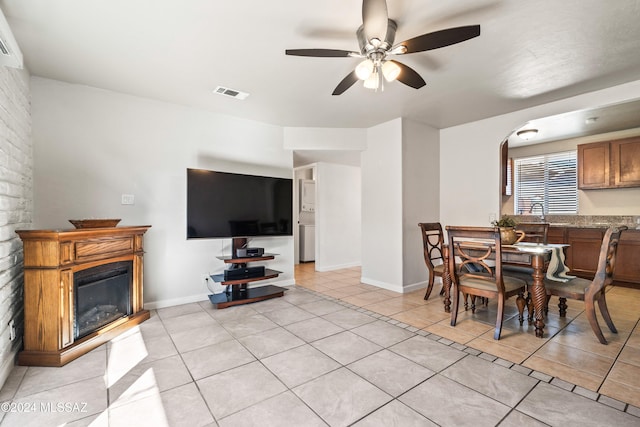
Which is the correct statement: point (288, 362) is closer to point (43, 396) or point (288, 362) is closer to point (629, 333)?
point (43, 396)

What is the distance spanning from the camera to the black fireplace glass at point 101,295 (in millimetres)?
2361

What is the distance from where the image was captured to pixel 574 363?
2.11 meters

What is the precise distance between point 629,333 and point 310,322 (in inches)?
117

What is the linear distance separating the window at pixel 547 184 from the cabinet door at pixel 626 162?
61 cm

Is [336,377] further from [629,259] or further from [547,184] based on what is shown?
[547,184]

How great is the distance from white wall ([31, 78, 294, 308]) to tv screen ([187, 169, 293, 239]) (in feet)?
1.28

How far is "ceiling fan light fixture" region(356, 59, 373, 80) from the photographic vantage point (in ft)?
6.62

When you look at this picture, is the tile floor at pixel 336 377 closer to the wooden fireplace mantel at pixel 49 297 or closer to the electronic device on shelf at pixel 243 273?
the wooden fireplace mantel at pixel 49 297

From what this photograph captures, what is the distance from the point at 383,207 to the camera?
4.40m

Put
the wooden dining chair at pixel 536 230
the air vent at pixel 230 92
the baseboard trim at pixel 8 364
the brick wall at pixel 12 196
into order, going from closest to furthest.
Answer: the baseboard trim at pixel 8 364 → the brick wall at pixel 12 196 → the air vent at pixel 230 92 → the wooden dining chair at pixel 536 230

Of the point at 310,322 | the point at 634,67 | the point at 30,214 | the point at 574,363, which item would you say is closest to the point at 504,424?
the point at 574,363

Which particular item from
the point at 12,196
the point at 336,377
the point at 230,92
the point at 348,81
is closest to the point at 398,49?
the point at 348,81

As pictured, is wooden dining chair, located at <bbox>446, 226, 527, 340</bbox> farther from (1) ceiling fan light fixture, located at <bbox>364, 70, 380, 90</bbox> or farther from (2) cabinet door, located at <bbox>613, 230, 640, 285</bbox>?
(2) cabinet door, located at <bbox>613, 230, 640, 285</bbox>

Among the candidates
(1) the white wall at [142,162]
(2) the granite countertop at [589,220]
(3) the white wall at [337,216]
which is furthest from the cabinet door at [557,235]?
(1) the white wall at [142,162]
